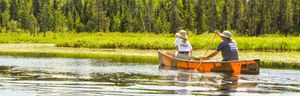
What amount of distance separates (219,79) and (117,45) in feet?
101

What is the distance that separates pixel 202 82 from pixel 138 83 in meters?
2.13

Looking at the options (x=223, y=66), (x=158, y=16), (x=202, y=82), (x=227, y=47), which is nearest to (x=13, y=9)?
(x=158, y=16)

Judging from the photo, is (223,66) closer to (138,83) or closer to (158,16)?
(138,83)

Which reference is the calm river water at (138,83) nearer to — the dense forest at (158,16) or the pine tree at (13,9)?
the dense forest at (158,16)

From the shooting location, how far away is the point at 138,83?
18.2 metres

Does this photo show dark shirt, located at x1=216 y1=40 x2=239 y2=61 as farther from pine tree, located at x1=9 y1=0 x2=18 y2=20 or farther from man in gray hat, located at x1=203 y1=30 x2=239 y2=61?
pine tree, located at x1=9 y1=0 x2=18 y2=20

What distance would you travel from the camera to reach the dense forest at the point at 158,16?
108250 millimetres

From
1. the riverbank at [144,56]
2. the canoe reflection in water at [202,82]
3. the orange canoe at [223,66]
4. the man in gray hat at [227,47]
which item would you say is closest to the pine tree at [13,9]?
the riverbank at [144,56]

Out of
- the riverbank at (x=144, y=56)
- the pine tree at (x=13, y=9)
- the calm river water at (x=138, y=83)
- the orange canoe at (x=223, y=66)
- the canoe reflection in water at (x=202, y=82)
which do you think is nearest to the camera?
the calm river water at (x=138, y=83)

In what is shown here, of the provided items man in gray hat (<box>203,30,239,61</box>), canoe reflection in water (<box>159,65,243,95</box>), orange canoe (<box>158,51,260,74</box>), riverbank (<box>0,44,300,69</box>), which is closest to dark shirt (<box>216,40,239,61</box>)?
man in gray hat (<box>203,30,239,61</box>)

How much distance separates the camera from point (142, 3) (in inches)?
5561

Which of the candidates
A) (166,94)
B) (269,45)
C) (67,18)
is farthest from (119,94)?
(67,18)

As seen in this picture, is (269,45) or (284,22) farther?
(284,22)

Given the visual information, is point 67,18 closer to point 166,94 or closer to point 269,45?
point 269,45
